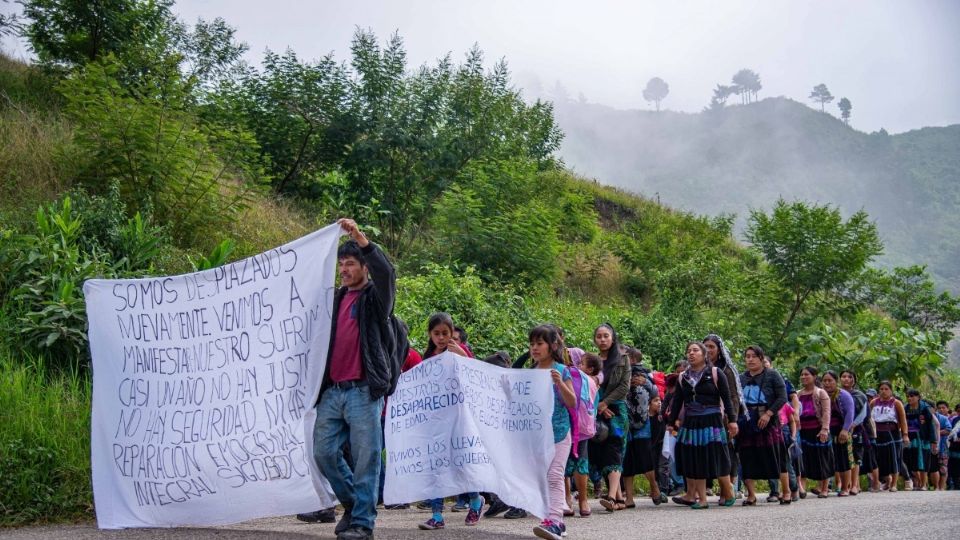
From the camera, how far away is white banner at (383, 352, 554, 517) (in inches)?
305

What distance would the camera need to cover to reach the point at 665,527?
882 cm

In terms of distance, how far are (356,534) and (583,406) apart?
3.37 m

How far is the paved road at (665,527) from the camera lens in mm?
7211

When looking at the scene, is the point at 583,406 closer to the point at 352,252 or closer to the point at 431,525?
the point at 431,525

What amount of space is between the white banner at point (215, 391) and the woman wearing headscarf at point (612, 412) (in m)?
4.59

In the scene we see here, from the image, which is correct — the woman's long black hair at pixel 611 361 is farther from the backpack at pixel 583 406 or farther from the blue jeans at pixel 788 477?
the blue jeans at pixel 788 477

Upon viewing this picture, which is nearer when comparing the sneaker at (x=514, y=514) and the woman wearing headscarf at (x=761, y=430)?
the sneaker at (x=514, y=514)

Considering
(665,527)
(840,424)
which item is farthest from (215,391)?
(840,424)

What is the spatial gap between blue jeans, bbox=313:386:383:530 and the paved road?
0.64 metres

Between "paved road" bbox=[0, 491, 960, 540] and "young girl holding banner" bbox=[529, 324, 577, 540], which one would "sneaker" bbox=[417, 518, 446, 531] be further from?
"young girl holding banner" bbox=[529, 324, 577, 540]

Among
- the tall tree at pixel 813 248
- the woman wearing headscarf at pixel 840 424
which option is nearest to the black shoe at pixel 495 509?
the woman wearing headscarf at pixel 840 424

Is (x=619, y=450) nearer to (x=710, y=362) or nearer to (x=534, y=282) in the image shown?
(x=710, y=362)

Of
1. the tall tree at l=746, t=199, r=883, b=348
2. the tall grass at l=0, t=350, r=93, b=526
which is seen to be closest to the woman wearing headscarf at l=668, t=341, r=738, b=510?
the tall grass at l=0, t=350, r=93, b=526

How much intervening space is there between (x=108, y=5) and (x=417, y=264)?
8176 mm
